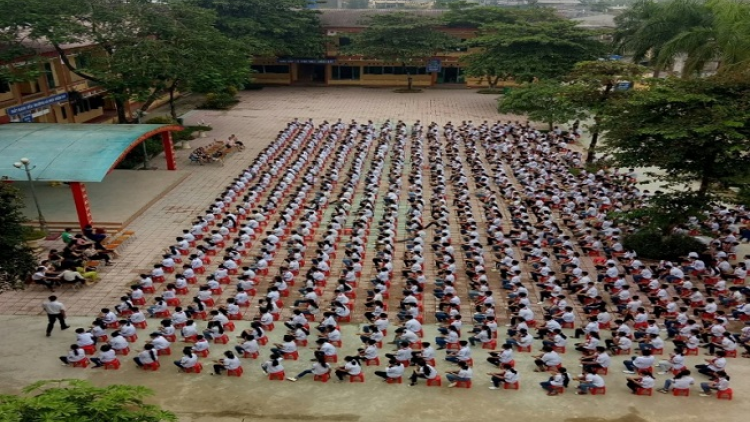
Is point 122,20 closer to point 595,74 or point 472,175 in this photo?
point 472,175

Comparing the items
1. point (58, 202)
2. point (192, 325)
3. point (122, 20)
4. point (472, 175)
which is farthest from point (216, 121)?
point (192, 325)

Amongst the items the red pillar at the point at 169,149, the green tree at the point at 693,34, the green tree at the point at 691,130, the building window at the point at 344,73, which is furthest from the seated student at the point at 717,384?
the building window at the point at 344,73

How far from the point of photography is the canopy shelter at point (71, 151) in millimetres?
16469

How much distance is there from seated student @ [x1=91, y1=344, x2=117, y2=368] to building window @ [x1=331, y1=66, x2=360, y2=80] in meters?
37.9

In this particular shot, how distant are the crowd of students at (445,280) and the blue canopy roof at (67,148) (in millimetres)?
3520

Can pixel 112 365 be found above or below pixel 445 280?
below

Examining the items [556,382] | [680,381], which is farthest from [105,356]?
[680,381]

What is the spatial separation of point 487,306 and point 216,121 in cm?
2472

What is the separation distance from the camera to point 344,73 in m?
46.2

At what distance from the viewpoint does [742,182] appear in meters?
13.4

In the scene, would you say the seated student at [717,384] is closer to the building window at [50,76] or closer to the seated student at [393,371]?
the seated student at [393,371]

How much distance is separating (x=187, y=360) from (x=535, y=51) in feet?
98.3

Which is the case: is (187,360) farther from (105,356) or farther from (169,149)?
(169,149)

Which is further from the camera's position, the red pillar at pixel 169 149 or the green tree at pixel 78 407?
the red pillar at pixel 169 149
